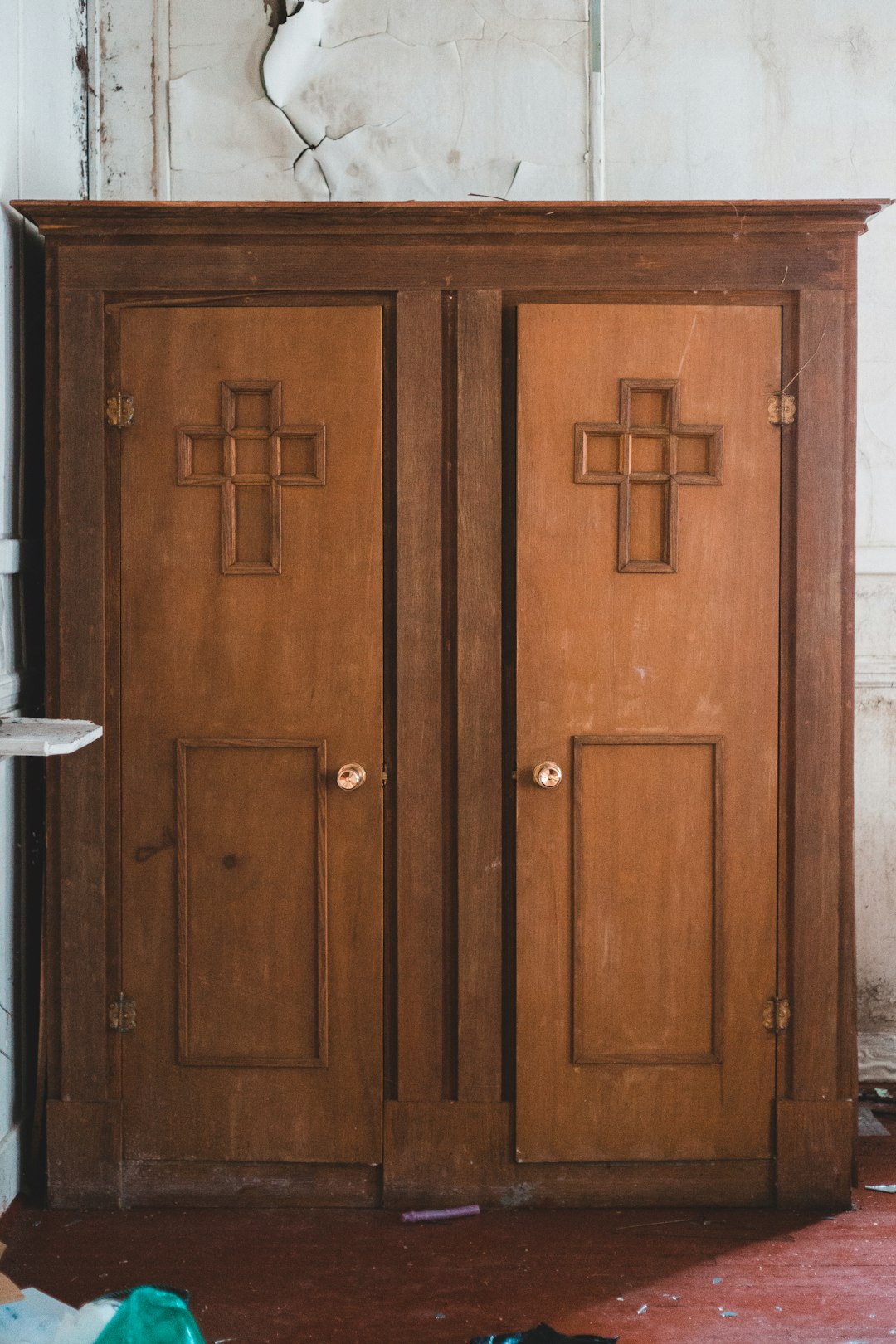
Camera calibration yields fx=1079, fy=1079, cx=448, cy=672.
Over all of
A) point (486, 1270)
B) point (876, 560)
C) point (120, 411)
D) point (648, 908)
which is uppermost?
point (120, 411)

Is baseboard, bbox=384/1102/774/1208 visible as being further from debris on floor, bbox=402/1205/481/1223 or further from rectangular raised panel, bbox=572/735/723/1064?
rectangular raised panel, bbox=572/735/723/1064

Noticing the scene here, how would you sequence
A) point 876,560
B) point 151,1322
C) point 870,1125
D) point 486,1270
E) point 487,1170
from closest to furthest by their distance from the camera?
point 151,1322 → point 486,1270 → point 487,1170 → point 870,1125 → point 876,560

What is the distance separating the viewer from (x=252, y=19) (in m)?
2.89

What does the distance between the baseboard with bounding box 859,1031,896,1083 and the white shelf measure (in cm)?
230

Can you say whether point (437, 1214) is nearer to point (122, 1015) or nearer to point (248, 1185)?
point (248, 1185)

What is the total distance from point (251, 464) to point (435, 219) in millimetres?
665

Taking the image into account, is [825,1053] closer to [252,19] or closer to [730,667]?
[730,667]

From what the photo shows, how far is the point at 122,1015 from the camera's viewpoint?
2.45 m

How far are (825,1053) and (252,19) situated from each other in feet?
9.78

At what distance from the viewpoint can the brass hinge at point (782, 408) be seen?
239 cm

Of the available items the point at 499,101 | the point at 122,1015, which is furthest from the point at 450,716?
the point at 499,101

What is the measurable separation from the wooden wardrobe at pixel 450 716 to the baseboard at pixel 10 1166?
0.37 ft

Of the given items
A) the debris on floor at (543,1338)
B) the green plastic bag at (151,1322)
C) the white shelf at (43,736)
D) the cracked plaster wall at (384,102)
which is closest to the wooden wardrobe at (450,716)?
the white shelf at (43,736)

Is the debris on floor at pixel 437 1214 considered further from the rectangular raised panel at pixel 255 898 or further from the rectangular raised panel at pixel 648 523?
the rectangular raised panel at pixel 648 523
